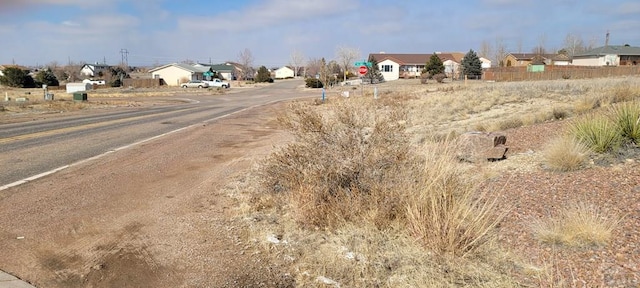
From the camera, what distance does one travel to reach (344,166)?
571cm

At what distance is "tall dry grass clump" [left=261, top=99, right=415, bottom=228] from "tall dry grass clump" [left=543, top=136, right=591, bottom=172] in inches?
90.9

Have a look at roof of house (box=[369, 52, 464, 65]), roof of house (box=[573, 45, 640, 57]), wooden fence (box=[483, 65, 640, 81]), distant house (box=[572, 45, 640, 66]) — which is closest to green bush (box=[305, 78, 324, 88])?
wooden fence (box=[483, 65, 640, 81])

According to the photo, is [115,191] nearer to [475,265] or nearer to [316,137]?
[316,137]

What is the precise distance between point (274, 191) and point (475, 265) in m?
3.27

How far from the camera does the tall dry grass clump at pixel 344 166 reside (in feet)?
17.1

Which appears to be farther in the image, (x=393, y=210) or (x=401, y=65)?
(x=401, y=65)

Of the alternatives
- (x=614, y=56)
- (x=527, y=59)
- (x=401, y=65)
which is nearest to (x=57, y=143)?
(x=401, y=65)

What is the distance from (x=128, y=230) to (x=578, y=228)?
15.9 ft

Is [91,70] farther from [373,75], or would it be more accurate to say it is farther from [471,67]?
[471,67]

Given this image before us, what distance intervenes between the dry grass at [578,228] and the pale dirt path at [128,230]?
254 cm

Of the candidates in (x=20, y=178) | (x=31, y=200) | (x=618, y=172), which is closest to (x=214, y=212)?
(x=31, y=200)

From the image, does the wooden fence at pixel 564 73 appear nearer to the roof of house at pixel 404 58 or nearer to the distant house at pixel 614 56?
the distant house at pixel 614 56

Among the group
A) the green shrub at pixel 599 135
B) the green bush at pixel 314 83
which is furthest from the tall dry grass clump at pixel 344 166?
the green bush at pixel 314 83

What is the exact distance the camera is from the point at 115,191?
7410 millimetres
